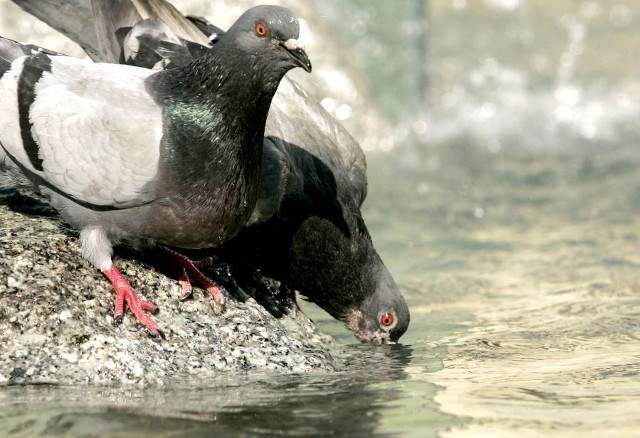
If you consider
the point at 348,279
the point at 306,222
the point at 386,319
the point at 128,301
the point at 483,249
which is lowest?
the point at 128,301

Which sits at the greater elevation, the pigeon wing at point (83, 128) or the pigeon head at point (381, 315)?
the pigeon wing at point (83, 128)

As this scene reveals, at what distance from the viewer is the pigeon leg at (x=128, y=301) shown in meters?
5.63

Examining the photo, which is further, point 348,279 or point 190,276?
point 348,279

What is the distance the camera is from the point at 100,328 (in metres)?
5.50

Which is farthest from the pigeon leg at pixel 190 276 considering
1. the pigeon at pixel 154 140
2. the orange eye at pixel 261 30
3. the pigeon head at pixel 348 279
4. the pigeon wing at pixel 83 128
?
the orange eye at pixel 261 30

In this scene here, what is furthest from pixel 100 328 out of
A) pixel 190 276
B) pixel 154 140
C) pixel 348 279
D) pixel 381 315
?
pixel 381 315

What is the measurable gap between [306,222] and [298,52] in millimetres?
1696

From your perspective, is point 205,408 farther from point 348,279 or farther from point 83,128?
point 348,279

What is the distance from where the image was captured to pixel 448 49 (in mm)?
15688

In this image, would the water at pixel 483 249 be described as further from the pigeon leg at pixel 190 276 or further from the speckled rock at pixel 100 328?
the pigeon leg at pixel 190 276

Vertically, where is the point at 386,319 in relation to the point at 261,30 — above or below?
below

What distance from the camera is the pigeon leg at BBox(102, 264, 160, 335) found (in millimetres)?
5633

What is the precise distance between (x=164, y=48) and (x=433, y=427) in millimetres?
3163

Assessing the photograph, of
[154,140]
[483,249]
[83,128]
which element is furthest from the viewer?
[483,249]
